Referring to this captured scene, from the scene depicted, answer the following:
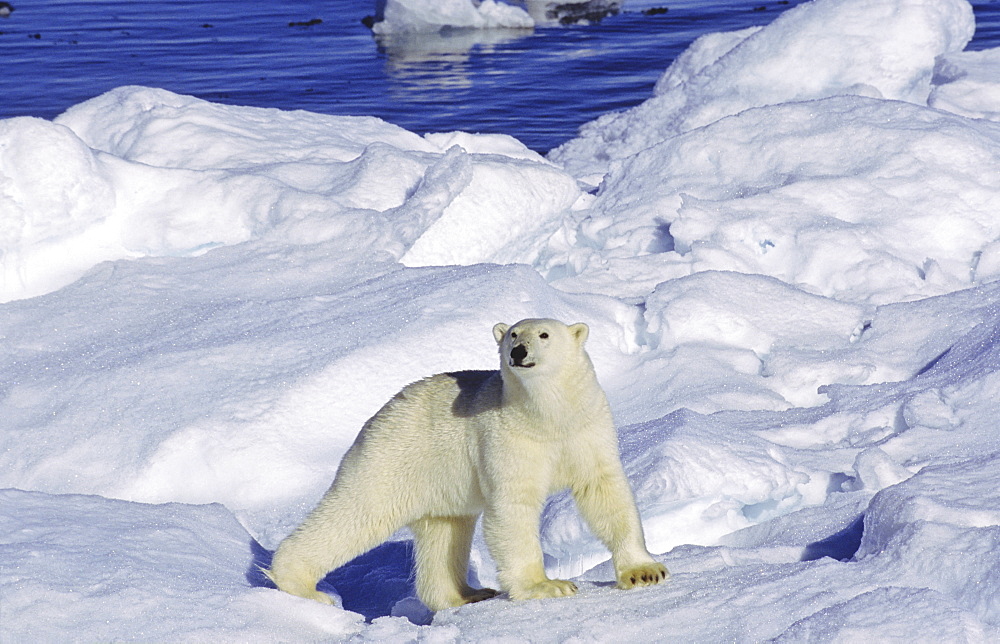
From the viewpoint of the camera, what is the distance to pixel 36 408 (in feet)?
15.7

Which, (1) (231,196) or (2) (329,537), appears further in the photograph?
(1) (231,196)

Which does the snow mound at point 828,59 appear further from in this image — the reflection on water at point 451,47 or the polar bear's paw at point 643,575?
the reflection on water at point 451,47

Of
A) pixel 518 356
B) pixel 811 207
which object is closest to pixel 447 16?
pixel 811 207

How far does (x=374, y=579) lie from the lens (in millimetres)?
4117

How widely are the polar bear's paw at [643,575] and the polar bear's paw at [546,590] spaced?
0.14m

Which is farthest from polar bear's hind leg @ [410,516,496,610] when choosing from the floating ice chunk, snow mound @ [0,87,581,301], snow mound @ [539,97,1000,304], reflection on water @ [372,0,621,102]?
the floating ice chunk

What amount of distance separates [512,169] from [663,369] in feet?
7.47

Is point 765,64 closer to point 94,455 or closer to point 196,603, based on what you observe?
point 94,455

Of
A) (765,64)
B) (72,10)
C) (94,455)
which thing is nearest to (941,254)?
(765,64)

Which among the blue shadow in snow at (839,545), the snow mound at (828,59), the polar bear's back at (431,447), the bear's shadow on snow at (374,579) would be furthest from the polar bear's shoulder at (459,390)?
the snow mound at (828,59)

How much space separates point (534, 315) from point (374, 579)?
64.7 inches

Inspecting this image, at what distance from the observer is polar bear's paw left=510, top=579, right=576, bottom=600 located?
119 inches

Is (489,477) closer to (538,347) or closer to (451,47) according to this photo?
(538,347)

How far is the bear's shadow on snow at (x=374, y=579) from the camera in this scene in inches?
151
